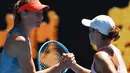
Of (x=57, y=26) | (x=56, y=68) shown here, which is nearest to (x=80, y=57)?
(x=57, y=26)

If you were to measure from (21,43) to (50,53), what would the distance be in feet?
3.51

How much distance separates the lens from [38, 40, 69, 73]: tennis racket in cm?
513

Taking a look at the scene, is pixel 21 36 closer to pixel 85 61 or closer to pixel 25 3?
pixel 25 3

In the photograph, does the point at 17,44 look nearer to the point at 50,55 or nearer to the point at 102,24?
the point at 102,24

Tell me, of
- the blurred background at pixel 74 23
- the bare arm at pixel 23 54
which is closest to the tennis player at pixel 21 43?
the bare arm at pixel 23 54

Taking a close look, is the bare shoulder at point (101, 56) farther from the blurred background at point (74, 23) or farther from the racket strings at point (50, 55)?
the blurred background at point (74, 23)

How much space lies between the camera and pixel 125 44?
25.8 ft

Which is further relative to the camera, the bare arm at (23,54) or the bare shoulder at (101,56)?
the bare arm at (23,54)

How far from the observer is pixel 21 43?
426 centimetres

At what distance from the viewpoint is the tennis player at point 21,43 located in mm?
4273

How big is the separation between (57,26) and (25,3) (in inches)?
116

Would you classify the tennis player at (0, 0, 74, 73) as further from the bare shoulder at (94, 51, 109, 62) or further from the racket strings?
the racket strings

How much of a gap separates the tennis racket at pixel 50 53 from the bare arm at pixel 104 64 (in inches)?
39.4

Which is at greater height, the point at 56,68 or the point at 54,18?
the point at 56,68
